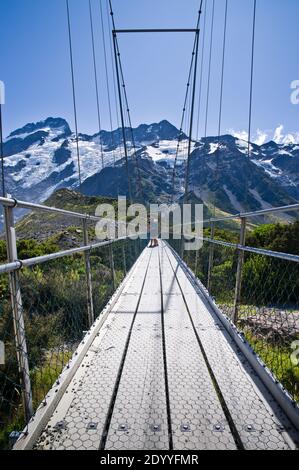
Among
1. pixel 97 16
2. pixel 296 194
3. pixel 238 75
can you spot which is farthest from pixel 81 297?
pixel 296 194

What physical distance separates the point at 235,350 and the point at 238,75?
470 inches

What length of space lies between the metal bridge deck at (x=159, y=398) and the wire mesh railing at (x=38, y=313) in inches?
5.8

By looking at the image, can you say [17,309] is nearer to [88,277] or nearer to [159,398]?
[159,398]

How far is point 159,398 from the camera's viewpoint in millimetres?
1604

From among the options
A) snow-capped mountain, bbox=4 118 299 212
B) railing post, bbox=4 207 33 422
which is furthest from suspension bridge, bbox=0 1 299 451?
snow-capped mountain, bbox=4 118 299 212

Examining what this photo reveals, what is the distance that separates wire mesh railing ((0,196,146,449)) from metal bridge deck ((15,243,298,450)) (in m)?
0.15

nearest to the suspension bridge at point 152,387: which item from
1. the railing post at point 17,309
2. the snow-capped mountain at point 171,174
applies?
the railing post at point 17,309

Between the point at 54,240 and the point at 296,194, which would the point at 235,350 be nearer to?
the point at 54,240

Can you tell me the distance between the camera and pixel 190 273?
5.68 metres

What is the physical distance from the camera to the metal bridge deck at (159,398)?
1.29 meters

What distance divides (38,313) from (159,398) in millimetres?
2360

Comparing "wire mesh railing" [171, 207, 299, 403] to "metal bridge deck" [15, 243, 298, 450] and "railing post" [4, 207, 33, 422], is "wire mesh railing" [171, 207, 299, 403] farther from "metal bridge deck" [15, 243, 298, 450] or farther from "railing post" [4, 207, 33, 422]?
"railing post" [4, 207, 33, 422]

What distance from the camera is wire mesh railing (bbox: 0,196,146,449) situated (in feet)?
4.39

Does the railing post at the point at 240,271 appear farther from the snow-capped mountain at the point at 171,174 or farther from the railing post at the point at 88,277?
the snow-capped mountain at the point at 171,174
